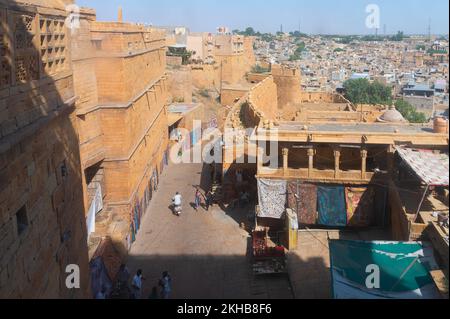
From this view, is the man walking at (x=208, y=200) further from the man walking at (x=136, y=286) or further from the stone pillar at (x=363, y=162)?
the man walking at (x=136, y=286)

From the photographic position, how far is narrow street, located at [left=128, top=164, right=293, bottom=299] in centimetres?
1171

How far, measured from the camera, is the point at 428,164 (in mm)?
10492

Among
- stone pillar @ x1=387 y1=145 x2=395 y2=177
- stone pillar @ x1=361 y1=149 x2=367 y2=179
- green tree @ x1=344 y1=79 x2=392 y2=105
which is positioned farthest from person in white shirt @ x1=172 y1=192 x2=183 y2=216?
green tree @ x1=344 y1=79 x2=392 y2=105

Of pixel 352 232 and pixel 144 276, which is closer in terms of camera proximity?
pixel 144 276

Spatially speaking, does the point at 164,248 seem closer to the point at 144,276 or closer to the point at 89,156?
the point at 144,276

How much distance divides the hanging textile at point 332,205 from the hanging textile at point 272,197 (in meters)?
1.12

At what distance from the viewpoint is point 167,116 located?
2706 cm

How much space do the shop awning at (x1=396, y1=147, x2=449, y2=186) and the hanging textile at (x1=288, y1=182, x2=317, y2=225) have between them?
10.4ft

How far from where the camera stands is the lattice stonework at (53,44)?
6746 millimetres

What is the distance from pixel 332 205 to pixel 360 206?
82 centimetres
